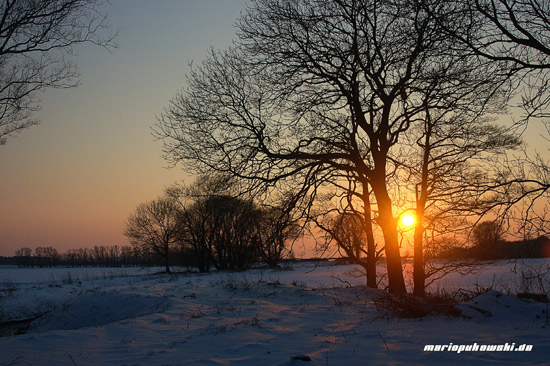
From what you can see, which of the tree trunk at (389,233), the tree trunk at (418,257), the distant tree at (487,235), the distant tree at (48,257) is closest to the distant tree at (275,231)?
the tree trunk at (389,233)

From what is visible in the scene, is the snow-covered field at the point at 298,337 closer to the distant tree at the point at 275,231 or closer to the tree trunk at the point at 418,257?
the distant tree at the point at 275,231

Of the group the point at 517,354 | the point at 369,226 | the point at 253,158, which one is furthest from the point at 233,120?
the point at 517,354

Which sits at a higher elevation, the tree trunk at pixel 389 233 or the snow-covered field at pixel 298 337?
the tree trunk at pixel 389 233

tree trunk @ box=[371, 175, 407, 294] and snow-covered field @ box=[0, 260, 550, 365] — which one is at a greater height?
tree trunk @ box=[371, 175, 407, 294]

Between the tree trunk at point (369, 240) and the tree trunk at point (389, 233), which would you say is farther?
the tree trunk at point (369, 240)

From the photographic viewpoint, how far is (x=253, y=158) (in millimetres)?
9961

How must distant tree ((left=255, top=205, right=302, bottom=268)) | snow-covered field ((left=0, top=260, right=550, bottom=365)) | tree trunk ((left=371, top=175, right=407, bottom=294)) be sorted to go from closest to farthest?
1. snow-covered field ((left=0, top=260, right=550, bottom=365))
2. distant tree ((left=255, top=205, right=302, bottom=268))
3. tree trunk ((left=371, top=175, right=407, bottom=294))

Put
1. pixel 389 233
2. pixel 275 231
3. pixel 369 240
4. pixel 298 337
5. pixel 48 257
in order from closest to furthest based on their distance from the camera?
1. pixel 298 337
2. pixel 275 231
3. pixel 389 233
4. pixel 369 240
5. pixel 48 257

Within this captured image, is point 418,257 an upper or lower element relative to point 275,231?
lower

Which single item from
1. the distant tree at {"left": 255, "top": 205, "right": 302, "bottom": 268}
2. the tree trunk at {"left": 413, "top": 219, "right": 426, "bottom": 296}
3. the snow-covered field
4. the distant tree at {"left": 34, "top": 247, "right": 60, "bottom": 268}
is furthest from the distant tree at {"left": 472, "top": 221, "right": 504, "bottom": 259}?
the distant tree at {"left": 34, "top": 247, "right": 60, "bottom": 268}

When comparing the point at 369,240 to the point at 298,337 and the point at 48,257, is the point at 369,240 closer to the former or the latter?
the point at 298,337

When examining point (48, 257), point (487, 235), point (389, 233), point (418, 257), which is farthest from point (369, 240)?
point (48, 257)

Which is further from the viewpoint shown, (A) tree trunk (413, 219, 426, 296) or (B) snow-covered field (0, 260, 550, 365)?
(A) tree trunk (413, 219, 426, 296)

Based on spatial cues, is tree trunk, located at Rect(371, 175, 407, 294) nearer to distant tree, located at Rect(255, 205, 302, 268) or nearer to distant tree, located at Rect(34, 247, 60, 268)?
distant tree, located at Rect(255, 205, 302, 268)
